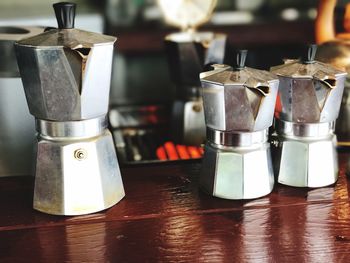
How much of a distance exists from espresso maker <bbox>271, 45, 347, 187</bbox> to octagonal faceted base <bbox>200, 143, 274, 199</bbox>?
5 cm

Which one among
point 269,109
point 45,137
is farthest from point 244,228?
point 45,137

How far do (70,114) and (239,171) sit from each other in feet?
0.94

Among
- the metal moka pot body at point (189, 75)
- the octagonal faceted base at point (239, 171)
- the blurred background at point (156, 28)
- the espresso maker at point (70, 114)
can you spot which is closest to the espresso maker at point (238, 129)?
the octagonal faceted base at point (239, 171)

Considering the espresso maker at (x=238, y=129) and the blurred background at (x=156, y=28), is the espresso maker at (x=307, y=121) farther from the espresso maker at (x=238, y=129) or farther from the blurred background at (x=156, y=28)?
the blurred background at (x=156, y=28)

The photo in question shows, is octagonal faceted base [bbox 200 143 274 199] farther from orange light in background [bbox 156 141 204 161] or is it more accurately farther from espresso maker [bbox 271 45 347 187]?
orange light in background [bbox 156 141 204 161]

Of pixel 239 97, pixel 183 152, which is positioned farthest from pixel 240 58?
pixel 183 152

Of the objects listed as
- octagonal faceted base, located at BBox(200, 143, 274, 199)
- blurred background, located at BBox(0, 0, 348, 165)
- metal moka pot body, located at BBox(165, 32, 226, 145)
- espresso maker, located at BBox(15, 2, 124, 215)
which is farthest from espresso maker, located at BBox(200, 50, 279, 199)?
blurred background, located at BBox(0, 0, 348, 165)

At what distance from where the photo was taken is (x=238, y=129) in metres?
0.92

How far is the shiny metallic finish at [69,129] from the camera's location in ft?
2.87

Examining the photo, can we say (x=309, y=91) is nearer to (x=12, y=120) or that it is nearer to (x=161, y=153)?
(x=161, y=153)

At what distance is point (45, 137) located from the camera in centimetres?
90

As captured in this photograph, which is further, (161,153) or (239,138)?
(161,153)

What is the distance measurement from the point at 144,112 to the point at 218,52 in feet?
1.08

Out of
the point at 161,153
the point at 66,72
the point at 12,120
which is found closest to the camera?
the point at 66,72
